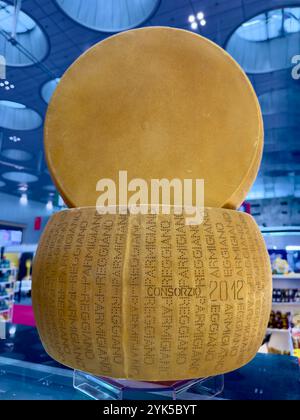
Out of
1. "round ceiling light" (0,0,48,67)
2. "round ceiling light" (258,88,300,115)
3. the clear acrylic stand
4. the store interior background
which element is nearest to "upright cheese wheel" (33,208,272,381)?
the clear acrylic stand

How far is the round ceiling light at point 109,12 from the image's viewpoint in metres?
3.18

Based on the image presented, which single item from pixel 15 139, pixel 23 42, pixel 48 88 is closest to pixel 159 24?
pixel 23 42

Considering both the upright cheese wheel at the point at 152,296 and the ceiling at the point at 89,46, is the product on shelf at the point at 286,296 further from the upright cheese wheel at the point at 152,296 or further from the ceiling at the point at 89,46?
the upright cheese wheel at the point at 152,296

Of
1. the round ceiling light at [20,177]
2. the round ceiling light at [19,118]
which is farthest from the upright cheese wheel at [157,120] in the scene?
the round ceiling light at [20,177]

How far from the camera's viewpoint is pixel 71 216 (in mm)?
459

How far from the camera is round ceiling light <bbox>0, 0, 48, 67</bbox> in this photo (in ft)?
11.6

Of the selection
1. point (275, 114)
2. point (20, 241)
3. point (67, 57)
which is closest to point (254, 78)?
point (275, 114)

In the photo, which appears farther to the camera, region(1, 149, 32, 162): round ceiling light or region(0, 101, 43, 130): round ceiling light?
region(1, 149, 32, 162): round ceiling light

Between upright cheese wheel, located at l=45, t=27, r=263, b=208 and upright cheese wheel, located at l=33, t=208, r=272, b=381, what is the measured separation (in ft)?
0.27

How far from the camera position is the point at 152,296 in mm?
382

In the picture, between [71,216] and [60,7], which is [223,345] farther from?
[60,7]

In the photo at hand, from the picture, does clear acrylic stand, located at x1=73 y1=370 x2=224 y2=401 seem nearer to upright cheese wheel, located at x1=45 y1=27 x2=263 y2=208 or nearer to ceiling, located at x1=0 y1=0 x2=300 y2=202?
upright cheese wheel, located at x1=45 y1=27 x2=263 y2=208

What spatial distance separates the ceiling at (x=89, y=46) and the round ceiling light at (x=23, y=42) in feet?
0.04
